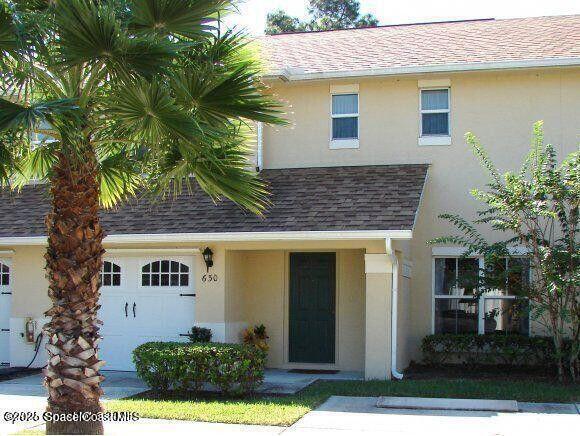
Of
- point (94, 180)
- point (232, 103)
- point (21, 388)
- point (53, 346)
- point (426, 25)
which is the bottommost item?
point (21, 388)

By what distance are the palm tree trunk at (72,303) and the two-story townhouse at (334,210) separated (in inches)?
229

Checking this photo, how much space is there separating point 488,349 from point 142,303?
6693 millimetres

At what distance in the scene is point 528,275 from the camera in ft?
49.2

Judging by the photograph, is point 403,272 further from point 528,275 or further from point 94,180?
point 94,180

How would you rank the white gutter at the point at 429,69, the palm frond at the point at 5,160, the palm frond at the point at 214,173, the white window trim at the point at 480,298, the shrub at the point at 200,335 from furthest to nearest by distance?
the white window trim at the point at 480,298, the white gutter at the point at 429,69, the shrub at the point at 200,335, the palm frond at the point at 214,173, the palm frond at the point at 5,160

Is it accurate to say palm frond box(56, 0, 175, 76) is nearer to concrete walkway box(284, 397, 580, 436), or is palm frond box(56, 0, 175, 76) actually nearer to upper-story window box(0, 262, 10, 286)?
concrete walkway box(284, 397, 580, 436)

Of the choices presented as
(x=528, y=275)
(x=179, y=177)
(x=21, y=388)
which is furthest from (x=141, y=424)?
(x=528, y=275)

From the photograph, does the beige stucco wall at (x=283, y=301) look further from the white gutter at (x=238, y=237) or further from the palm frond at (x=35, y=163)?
the palm frond at (x=35, y=163)

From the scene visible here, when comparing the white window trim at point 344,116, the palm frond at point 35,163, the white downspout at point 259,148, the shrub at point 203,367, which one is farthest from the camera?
the white downspout at point 259,148

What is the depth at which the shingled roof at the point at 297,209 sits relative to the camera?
1370 centimetres

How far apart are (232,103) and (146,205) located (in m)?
7.22

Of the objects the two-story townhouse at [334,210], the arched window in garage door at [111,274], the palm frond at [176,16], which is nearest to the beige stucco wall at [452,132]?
the two-story townhouse at [334,210]

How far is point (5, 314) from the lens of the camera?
16.3 metres

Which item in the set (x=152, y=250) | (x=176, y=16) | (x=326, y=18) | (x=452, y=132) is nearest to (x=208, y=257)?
(x=152, y=250)
